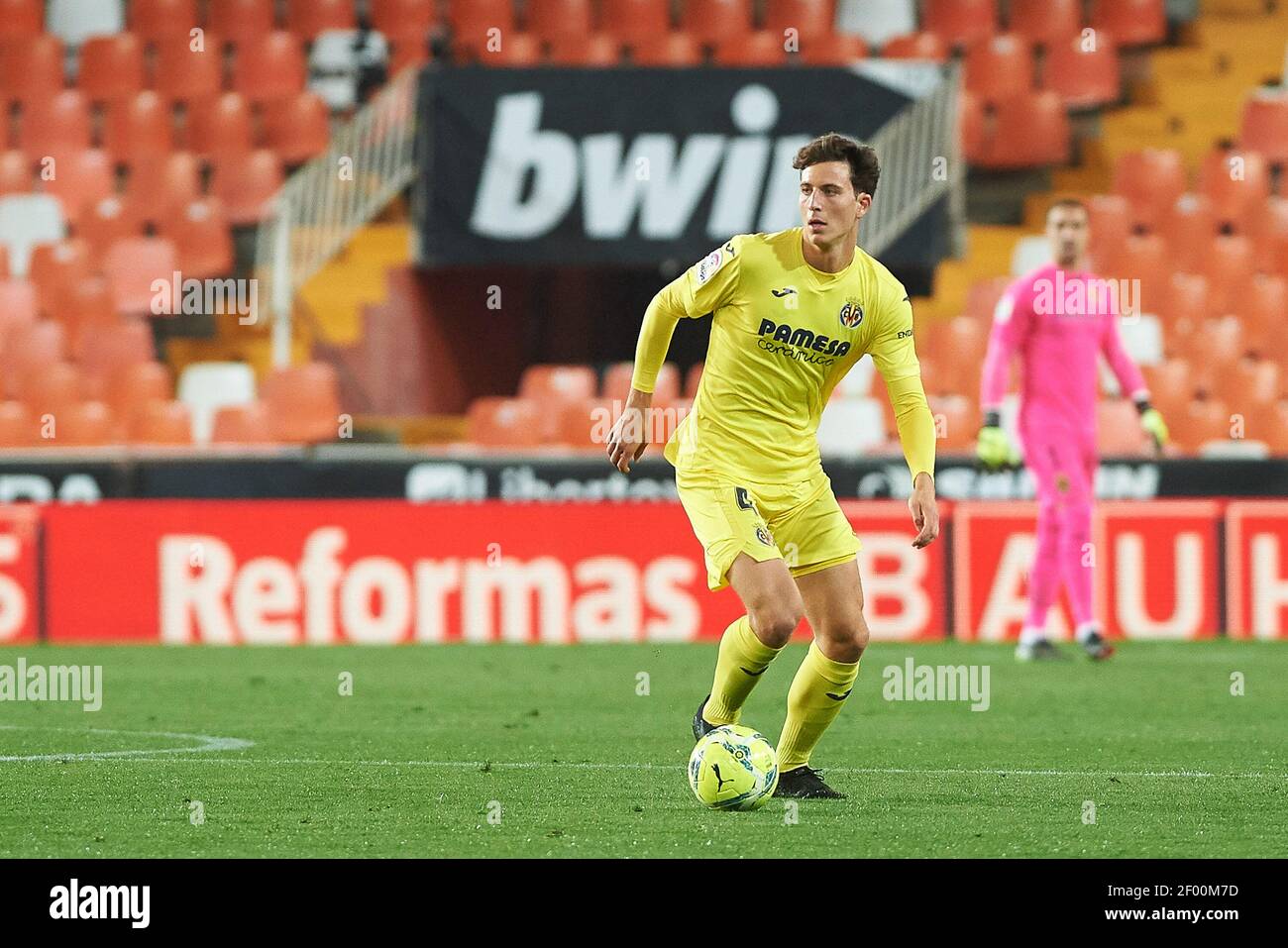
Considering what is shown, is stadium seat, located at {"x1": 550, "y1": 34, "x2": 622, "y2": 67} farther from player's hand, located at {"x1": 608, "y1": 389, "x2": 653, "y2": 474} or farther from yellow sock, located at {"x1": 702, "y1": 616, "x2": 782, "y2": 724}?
player's hand, located at {"x1": 608, "y1": 389, "x2": 653, "y2": 474}

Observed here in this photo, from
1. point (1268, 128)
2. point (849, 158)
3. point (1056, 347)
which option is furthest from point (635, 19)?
point (849, 158)

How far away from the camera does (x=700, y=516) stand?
282 inches

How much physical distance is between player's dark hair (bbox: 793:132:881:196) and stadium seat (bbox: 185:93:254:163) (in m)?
12.8

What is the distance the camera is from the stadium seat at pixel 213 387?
57.3ft

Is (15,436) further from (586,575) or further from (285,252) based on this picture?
(586,575)

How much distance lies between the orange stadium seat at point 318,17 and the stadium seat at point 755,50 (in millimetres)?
3293

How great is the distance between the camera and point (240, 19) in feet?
65.8

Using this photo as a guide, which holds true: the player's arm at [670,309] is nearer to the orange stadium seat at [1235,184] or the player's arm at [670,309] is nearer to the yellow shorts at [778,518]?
the yellow shorts at [778,518]

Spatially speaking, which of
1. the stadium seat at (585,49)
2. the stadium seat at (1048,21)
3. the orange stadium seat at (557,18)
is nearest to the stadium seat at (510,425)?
the stadium seat at (585,49)

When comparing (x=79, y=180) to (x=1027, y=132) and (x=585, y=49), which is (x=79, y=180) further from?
(x=1027, y=132)

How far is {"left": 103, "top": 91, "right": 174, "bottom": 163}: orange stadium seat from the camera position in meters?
19.6

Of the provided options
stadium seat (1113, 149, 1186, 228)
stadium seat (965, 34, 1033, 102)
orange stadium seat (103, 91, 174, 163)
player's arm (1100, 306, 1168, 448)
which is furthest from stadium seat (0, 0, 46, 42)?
player's arm (1100, 306, 1168, 448)

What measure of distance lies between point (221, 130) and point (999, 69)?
6.55 m

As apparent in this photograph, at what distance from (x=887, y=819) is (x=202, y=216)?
12.9 m
